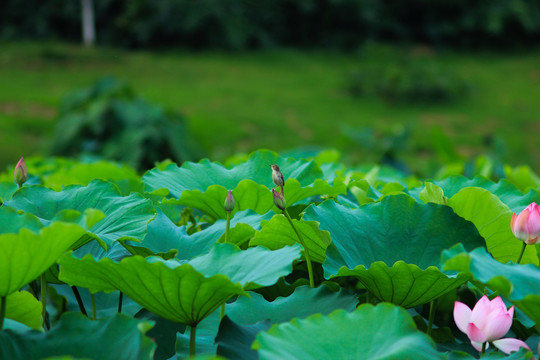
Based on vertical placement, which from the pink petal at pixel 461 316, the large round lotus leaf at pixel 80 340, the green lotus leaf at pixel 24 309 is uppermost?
the pink petal at pixel 461 316

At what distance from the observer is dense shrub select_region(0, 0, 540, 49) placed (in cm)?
1183

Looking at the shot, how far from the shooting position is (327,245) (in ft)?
2.59

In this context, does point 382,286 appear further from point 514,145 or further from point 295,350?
point 514,145

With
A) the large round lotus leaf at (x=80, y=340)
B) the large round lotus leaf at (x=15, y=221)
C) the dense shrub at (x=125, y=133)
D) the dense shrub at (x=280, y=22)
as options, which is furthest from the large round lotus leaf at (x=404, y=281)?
the dense shrub at (x=280, y=22)

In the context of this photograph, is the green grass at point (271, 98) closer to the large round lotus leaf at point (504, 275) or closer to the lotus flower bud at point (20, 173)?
the lotus flower bud at point (20, 173)

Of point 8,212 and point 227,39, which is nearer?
point 8,212

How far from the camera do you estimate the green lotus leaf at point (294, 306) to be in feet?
2.51

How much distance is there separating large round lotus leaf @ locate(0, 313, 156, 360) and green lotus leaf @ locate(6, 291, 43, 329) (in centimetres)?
9

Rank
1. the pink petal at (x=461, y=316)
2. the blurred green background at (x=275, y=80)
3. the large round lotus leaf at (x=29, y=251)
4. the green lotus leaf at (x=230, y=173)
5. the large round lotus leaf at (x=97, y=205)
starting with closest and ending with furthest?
1. the large round lotus leaf at (x=29, y=251)
2. the pink petal at (x=461, y=316)
3. the large round lotus leaf at (x=97, y=205)
4. the green lotus leaf at (x=230, y=173)
5. the blurred green background at (x=275, y=80)

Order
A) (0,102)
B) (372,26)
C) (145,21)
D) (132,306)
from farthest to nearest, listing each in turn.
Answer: (372,26), (145,21), (0,102), (132,306)

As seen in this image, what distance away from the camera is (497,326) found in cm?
67

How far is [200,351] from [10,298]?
0.82 ft

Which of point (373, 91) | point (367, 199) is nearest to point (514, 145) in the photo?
point (373, 91)

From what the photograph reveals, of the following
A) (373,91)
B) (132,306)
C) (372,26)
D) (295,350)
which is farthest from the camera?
(372,26)
